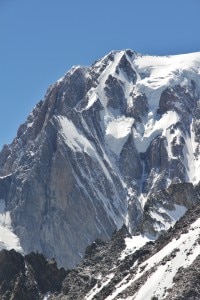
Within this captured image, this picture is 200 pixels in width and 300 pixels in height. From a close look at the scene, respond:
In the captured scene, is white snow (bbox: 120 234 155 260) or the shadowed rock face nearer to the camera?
the shadowed rock face

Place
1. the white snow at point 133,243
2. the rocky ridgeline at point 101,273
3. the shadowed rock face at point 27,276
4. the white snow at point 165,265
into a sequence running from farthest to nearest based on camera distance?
the white snow at point 133,243 < the shadowed rock face at point 27,276 < the white snow at point 165,265 < the rocky ridgeline at point 101,273

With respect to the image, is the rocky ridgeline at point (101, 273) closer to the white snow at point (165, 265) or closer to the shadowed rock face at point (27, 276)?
the shadowed rock face at point (27, 276)

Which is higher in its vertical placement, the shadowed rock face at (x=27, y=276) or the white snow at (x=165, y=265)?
the shadowed rock face at (x=27, y=276)

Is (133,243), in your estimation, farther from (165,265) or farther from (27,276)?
(165,265)

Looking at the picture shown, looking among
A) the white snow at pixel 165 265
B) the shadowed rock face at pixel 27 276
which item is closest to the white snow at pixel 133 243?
the shadowed rock face at pixel 27 276

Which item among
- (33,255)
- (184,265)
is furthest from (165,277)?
(33,255)

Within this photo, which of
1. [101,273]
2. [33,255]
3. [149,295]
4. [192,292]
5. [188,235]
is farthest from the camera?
[33,255]

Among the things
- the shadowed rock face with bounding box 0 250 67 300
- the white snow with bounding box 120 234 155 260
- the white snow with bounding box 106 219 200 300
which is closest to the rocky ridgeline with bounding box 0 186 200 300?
the shadowed rock face with bounding box 0 250 67 300

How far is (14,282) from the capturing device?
587ft

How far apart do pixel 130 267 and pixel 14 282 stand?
29.3 meters

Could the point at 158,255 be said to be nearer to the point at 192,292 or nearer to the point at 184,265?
the point at 184,265

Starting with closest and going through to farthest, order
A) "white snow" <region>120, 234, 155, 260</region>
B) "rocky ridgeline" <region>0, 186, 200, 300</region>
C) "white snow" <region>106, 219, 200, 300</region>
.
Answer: "rocky ridgeline" <region>0, 186, 200, 300</region> < "white snow" <region>106, 219, 200, 300</region> < "white snow" <region>120, 234, 155, 260</region>

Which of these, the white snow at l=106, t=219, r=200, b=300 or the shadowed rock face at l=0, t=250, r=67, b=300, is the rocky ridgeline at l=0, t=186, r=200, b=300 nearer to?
the shadowed rock face at l=0, t=250, r=67, b=300

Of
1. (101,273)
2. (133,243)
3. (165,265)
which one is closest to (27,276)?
(101,273)
